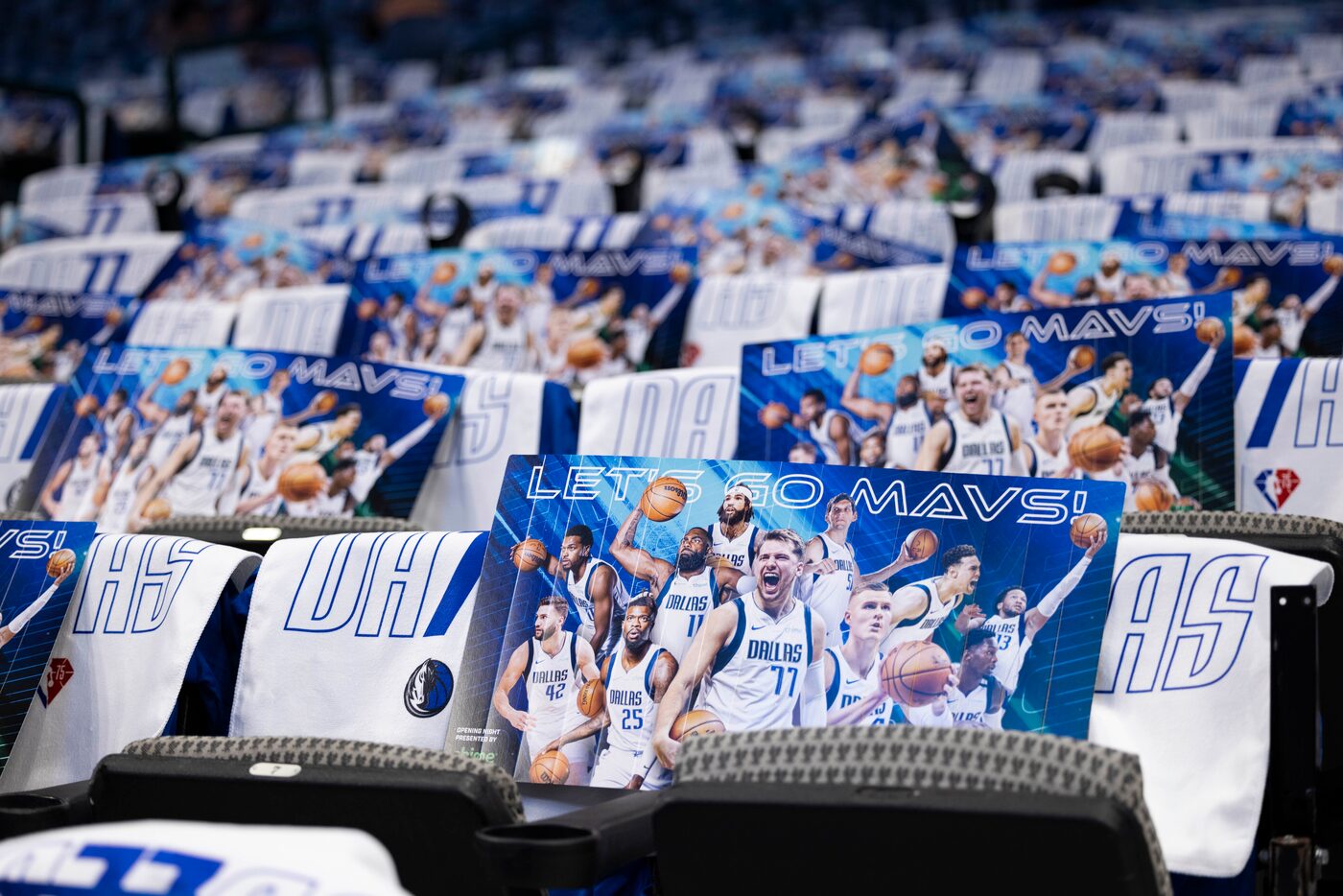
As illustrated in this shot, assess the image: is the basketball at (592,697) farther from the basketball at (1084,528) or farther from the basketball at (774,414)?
the basketball at (774,414)

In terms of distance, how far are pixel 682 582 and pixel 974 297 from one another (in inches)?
66.1

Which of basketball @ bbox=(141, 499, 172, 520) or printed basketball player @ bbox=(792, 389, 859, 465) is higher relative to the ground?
printed basketball player @ bbox=(792, 389, 859, 465)

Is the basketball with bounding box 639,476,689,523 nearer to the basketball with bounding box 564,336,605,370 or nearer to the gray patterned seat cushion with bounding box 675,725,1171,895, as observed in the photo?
the gray patterned seat cushion with bounding box 675,725,1171,895

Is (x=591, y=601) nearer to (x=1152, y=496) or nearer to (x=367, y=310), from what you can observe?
(x=1152, y=496)

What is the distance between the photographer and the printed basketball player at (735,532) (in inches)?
79.5

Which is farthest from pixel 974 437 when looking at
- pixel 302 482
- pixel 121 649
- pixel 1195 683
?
pixel 121 649

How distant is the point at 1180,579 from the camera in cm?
187

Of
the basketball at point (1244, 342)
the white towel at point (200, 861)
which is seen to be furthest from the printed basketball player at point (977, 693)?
the basketball at point (1244, 342)

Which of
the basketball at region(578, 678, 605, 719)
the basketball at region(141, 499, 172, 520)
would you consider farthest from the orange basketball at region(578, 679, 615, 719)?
the basketball at region(141, 499, 172, 520)

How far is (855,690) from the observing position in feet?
6.25

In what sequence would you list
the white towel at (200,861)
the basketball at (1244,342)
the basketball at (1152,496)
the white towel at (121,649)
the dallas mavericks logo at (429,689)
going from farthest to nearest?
the basketball at (1244,342) < the basketball at (1152,496) < the white towel at (121,649) < the dallas mavericks logo at (429,689) < the white towel at (200,861)

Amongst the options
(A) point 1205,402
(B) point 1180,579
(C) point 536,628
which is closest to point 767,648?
(C) point 536,628

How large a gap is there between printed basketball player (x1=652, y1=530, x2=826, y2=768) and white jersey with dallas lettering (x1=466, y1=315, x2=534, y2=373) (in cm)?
189

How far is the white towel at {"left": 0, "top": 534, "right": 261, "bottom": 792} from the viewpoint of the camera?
7.17 ft
